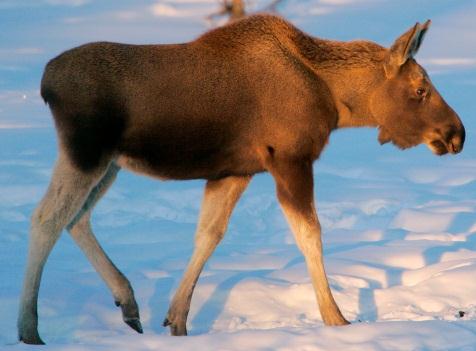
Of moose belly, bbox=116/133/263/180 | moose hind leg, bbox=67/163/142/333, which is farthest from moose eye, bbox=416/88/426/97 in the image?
moose hind leg, bbox=67/163/142/333

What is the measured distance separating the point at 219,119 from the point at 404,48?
1.69 meters

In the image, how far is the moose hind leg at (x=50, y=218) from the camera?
7.38 metres

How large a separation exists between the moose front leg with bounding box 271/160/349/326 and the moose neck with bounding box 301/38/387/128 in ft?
2.58

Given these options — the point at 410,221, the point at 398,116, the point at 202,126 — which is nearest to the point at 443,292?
the point at 398,116

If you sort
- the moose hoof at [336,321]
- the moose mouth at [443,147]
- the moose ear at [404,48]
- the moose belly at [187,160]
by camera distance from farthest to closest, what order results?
the moose mouth at [443,147] < the moose ear at [404,48] < the moose hoof at [336,321] < the moose belly at [187,160]

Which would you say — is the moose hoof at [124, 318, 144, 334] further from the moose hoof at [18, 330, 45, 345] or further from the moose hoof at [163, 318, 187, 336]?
the moose hoof at [18, 330, 45, 345]

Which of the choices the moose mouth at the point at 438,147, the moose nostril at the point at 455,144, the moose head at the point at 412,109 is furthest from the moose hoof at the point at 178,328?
the moose nostril at the point at 455,144

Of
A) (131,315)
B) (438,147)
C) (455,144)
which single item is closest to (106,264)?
(131,315)

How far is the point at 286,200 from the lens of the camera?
310 inches

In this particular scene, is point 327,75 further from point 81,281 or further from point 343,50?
point 81,281

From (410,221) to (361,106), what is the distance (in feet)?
25.4

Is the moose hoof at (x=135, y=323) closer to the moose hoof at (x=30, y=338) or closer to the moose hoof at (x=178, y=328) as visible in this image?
the moose hoof at (x=178, y=328)

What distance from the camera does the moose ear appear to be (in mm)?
7925

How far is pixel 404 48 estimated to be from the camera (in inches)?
319
